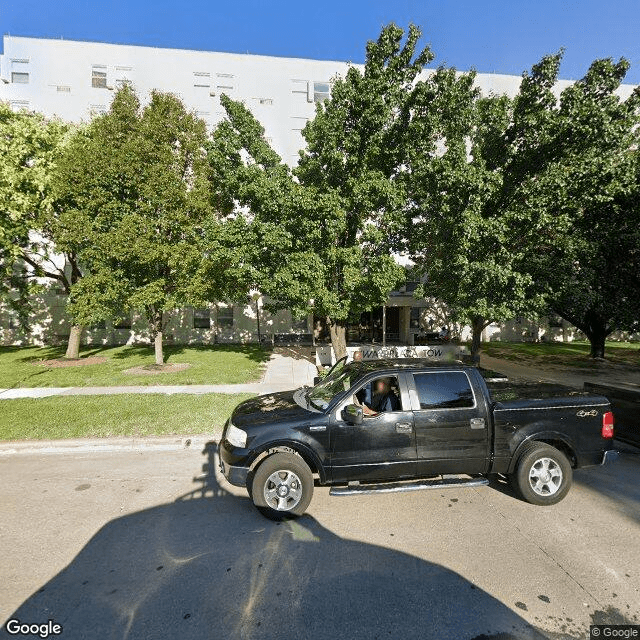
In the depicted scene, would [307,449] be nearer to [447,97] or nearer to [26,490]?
[26,490]

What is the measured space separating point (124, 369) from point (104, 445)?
8370 millimetres

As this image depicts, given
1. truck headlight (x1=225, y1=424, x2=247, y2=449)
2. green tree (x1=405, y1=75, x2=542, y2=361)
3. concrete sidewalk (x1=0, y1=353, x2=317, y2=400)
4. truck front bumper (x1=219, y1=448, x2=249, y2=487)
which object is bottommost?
concrete sidewalk (x1=0, y1=353, x2=317, y2=400)

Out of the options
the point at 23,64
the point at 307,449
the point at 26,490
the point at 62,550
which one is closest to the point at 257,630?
the point at 307,449

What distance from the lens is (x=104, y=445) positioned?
6.50 m

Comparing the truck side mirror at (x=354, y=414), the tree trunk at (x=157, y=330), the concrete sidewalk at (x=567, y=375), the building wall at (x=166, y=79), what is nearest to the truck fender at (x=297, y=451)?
the truck side mirror at (x=354, y=414)

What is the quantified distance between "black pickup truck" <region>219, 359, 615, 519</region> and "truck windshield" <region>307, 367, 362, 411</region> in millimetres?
45

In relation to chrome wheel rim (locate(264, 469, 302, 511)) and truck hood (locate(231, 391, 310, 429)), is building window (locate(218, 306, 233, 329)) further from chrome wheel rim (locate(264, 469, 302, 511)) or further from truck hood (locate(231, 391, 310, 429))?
chrome wheel rim (locate(264, 469, 302, 511))

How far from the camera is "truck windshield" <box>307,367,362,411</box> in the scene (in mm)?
4734

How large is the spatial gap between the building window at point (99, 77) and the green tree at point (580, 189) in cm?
2985

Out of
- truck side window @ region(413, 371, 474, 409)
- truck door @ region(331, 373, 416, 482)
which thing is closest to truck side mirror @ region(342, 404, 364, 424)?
truck door @ region(331, 373, 416, 482)

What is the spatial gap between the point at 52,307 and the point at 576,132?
30070 millimetres

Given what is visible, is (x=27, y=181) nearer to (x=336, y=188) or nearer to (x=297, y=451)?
(x=336, y=188)

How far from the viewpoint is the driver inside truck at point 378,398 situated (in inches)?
181

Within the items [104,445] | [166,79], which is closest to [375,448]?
[104,445]
